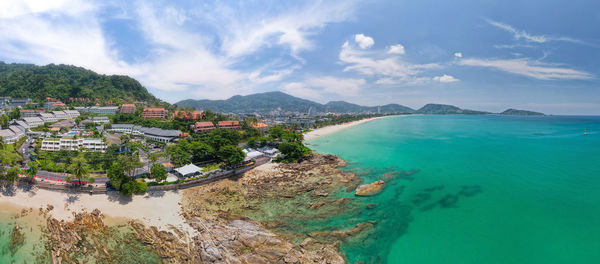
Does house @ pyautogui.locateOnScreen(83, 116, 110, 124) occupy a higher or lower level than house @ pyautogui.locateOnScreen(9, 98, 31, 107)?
lower

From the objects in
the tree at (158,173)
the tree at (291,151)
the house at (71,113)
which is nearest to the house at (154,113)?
the house at (71,113)

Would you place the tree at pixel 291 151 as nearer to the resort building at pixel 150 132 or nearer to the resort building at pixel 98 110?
the resort building at pixel 150 132

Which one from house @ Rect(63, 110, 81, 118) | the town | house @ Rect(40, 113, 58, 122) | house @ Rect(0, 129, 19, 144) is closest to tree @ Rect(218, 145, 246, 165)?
the town

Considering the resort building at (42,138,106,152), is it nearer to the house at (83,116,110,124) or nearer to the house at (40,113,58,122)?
the house at (83,116,110,124)

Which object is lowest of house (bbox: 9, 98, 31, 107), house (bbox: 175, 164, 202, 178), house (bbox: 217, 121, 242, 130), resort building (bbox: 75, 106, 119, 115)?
house (bbox: 175, 164, 202, 178)

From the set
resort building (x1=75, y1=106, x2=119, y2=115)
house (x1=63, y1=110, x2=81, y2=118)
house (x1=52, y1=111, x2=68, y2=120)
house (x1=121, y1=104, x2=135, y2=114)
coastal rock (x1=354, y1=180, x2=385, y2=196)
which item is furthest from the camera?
house (x1=121, y1=104, x2=135, y2=114)
